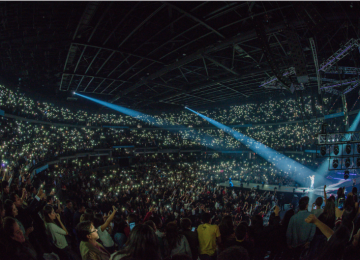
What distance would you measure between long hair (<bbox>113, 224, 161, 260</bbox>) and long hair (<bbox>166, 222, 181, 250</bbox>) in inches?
43.0

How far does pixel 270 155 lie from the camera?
2648 centimetres

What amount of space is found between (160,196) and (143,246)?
12.6 m

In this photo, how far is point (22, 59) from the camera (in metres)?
12.8

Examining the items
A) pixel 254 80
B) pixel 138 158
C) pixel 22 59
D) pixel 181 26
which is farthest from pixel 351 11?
pixel 138 158

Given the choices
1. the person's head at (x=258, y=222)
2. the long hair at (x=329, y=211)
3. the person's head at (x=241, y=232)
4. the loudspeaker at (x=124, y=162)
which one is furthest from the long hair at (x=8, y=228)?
the loudspeaker at (x=124, y=162)

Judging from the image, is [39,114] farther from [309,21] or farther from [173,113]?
[309,21]

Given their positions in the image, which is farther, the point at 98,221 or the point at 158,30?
Answer: the point at 158,30

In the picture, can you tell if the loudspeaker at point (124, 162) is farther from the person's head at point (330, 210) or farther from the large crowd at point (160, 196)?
the person's head at point (330, 210)

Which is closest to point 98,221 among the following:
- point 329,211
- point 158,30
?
point 329,211

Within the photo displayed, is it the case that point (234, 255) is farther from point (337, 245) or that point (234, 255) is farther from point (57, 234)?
point (57, 234)

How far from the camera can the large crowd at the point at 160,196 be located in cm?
229

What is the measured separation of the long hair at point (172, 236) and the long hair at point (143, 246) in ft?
3.58

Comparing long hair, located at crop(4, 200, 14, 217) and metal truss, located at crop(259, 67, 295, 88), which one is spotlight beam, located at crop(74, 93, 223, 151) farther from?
long hair, located at crop(4, 200, 14, 217)

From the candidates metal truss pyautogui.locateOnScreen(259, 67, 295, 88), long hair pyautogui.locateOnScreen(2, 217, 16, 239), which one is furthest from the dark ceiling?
→ long hair pyautogui.locateOnScreen(2, 217, 16, 239)
